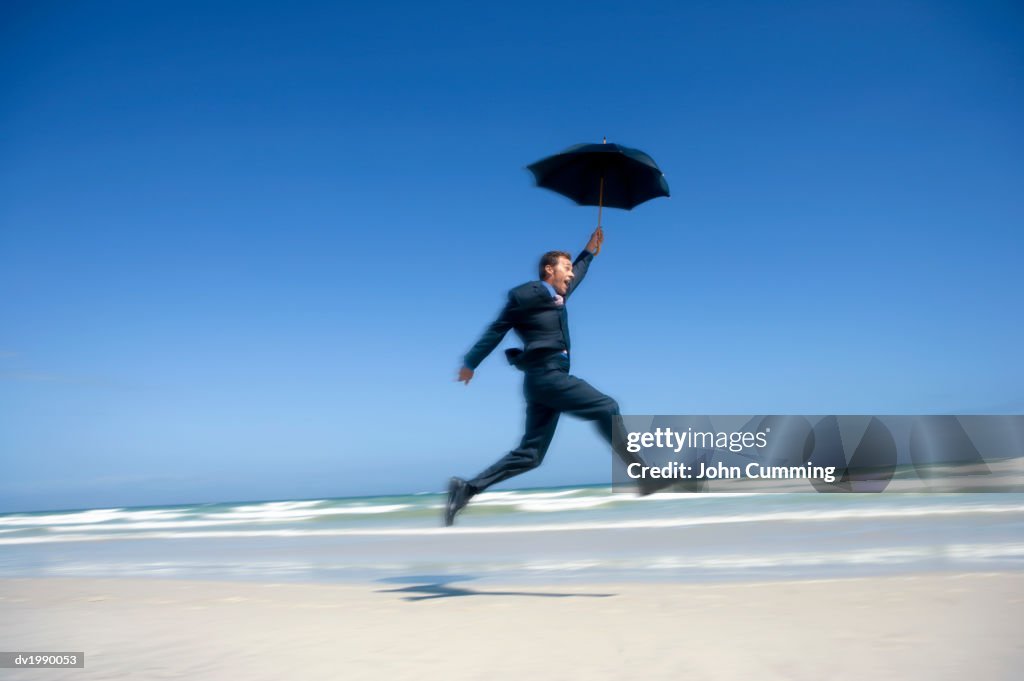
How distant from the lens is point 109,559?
348 inches

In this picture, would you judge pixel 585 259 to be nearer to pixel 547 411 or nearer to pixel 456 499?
pixel 547 411

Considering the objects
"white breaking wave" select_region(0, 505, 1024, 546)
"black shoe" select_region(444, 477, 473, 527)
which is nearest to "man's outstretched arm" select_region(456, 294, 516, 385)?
"black shoe" select_region(444, 477, 473, 527)

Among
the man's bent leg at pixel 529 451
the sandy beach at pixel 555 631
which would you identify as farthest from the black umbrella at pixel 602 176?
the sandy beach at pixel 555 631

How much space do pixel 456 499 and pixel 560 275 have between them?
172 cm

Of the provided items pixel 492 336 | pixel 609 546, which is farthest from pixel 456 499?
pixel 609 546

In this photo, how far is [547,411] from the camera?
504 centimetres

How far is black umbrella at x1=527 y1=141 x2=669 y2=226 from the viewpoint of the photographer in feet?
17.3

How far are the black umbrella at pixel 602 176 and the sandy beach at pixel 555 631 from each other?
2.85m

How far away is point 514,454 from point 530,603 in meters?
1.03

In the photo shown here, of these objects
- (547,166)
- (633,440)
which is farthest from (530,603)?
(547,166)

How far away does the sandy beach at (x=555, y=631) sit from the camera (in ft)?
9.64

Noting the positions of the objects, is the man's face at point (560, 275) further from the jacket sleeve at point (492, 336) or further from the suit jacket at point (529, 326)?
the jacket sleeve at point (492, 336)

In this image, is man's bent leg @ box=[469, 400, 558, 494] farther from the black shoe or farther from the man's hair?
the man's hair

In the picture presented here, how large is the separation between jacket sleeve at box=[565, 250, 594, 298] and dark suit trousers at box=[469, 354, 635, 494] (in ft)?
1.71
